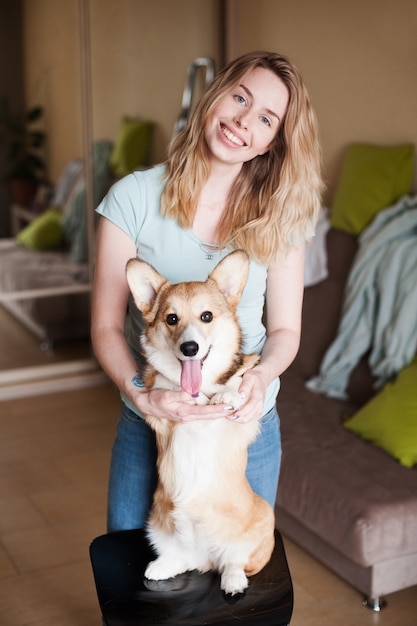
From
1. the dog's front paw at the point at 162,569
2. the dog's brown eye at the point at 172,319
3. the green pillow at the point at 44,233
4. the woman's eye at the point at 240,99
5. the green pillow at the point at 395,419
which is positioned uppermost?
the woman's eye at the point at 240,99

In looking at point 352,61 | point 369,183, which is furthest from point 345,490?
point 352,61

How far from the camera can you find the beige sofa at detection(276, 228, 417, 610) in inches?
90.7

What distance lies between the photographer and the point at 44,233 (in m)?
4.23

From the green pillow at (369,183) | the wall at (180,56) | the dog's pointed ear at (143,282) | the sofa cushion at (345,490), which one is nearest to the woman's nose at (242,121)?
the dog's pointed ear at (143,282)

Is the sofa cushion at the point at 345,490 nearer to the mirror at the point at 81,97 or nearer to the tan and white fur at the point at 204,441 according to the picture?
the tan and white fur at the point at 204,441

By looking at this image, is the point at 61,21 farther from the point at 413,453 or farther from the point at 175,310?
the point at 175,310

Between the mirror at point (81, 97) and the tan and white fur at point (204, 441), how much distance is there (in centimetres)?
287

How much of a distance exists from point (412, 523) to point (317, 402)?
0.80 m

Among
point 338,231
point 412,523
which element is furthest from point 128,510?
point 338,231

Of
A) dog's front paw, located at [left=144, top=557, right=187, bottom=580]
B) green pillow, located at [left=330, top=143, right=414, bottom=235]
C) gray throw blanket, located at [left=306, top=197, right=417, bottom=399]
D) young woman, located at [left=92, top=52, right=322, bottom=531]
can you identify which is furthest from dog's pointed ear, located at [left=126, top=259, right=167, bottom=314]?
green pillow, located at [left=330, top=143, right=414, bottom=235]

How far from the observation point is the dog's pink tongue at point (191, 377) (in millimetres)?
1313

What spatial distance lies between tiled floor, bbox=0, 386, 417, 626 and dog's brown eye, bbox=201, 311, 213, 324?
50.3 inches

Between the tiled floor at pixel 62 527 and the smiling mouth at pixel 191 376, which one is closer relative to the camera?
the smiling mouth at pixel 191 376

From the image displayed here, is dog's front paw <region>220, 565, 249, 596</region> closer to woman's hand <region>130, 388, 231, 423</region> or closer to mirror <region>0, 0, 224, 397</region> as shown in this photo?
woman's hand <region>130, 388, 231, 423</region>
